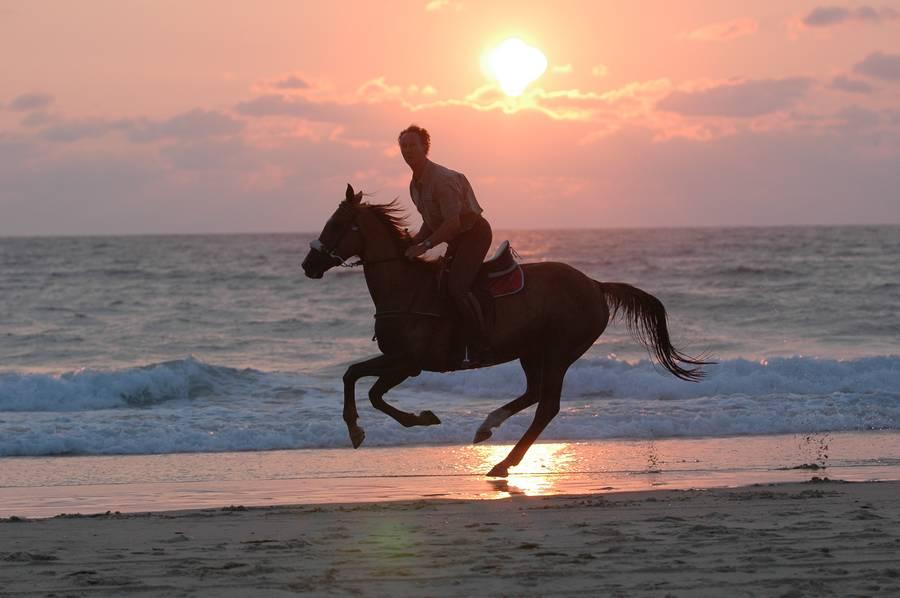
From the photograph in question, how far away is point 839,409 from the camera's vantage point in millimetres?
16422

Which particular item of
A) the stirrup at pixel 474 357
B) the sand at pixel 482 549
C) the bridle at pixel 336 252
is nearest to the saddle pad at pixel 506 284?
the stirrup at pixel 474 357

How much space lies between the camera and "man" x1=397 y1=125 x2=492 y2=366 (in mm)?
10234

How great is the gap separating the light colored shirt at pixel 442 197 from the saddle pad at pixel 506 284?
60cm

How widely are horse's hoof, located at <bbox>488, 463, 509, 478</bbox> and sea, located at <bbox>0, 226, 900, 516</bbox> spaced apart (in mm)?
3145

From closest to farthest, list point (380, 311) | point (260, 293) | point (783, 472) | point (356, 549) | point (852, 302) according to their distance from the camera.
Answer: point (356, 549), point (380, 311), point (783, 472), point (852, 302), point (260, 293)

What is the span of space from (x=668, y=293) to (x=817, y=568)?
36149mm

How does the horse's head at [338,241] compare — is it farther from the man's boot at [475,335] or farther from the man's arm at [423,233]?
the man's boot at [475,335]

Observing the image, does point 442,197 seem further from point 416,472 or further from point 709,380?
point 709,380

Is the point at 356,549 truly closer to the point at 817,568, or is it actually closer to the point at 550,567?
the point at 550,567

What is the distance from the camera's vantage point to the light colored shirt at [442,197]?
33.6 feet

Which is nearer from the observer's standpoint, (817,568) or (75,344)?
(817,568)

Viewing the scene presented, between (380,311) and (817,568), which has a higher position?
(380,311)

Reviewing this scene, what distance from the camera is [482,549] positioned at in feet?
23.3

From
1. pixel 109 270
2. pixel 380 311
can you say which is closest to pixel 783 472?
pixel 380 311
